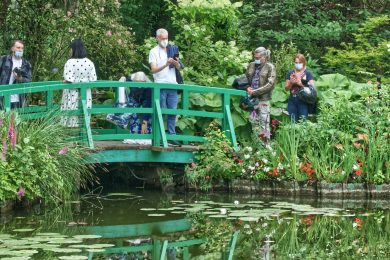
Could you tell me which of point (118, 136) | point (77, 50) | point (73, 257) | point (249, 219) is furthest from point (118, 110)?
point (73, 257)

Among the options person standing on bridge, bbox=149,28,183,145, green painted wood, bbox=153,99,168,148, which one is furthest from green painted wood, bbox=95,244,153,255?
person standing on bridge, bbox=149,28,183,145

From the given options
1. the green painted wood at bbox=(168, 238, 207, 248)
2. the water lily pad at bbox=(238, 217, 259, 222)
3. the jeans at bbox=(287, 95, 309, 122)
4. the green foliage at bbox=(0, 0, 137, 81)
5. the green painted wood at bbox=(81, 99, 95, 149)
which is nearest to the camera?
the green painted wood at bbox=(168, 238, 207, 248)

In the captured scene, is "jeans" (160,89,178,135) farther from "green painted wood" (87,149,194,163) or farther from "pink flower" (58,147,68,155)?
"pink flower" (58,147,68,155)

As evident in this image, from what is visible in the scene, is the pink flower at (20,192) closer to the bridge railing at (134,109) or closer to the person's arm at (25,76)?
the bridge railing at (134,109)

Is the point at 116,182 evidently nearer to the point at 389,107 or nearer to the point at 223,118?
the point at 223,118

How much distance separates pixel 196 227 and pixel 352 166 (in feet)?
11.3

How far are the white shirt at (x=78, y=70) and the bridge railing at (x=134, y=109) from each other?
0.16m

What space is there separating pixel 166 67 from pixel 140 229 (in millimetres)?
3946

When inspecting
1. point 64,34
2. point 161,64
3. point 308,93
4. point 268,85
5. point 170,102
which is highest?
point 64,34

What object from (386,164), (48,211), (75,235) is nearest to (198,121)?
(386,164)

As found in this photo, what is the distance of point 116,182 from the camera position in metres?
16.8

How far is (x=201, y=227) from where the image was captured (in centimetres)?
1230

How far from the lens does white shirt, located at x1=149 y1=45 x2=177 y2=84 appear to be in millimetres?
15500

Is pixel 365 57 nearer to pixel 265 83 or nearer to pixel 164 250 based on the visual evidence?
pixel 265 83
